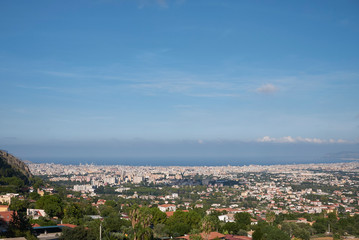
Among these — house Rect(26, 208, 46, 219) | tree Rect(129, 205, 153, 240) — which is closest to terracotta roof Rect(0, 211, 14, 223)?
house Rect(26, 208, 46, 219)

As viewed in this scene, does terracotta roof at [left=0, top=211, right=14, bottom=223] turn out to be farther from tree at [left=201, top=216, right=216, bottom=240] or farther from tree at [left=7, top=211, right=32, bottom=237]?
tree at [left=201, top=216, right=216, bottom=240]

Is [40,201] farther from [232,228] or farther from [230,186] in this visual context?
[230,186]

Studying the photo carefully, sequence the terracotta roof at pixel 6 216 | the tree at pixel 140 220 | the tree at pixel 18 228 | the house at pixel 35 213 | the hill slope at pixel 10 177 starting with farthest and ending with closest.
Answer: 1. the hill slope at pixel 10 177
2. the house at pixel 35 213
3. the terracotta roof at pixel 6 216
4. the tree at pixel 140 220
5. the tree at pixel 18 228

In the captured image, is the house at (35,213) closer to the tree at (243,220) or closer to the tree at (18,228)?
the tree at (18,228)

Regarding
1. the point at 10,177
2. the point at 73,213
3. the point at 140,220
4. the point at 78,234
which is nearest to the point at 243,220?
the point at 140,220

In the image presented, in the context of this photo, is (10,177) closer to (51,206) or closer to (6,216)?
(51,206)

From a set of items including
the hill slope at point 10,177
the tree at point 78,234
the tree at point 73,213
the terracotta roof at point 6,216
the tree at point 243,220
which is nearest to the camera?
the tree at point 78,234

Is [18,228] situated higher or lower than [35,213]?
higher

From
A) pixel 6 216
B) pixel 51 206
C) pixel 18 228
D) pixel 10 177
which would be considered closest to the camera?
pixel 18 228

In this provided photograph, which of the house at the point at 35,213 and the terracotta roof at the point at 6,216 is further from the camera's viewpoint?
the house at the point at 35,213

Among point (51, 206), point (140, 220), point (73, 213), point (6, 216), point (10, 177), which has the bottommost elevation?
point (73, 213)

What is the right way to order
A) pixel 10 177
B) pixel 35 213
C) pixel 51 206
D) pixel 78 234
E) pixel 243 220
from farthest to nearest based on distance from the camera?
pixel 10 177, pixel 243 220, pixel 51 206, pixel 35 213, pixel 78 234

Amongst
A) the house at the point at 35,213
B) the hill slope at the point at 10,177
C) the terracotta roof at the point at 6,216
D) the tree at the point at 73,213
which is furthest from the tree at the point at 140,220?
the hill slope at the point at 10,177
